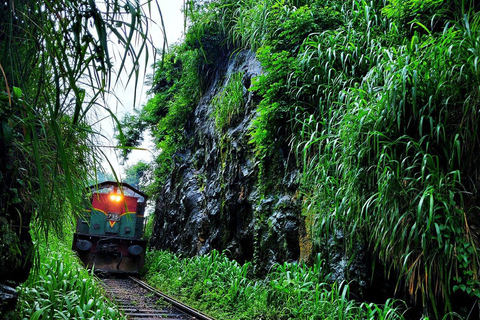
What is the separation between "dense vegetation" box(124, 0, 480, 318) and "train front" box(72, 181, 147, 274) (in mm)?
5542

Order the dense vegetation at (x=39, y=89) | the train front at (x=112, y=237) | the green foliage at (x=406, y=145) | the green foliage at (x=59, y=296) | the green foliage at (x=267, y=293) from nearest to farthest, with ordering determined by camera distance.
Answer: the dense vegetation at (x=39, y=89) → the green foliage at (x=59, y=296) → the green foliage at (x=406, y=145) → the green foliage at (x=267, y=293) → the train front at (x=112, y=237)

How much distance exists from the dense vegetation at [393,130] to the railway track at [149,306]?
222 cm

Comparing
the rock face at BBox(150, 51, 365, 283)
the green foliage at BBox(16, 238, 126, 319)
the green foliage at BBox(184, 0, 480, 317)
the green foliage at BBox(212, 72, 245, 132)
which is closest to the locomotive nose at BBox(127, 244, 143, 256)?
the rock face at BBox(150, 51, 365, 283)

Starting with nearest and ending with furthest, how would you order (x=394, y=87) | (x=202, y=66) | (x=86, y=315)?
(x=86, y=315) → (x=394, y=87) → (x=202, y=66)

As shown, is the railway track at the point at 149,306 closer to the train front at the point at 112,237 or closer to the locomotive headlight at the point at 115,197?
the train front at the point at 112,237

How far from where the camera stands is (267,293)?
Result: 4848mm

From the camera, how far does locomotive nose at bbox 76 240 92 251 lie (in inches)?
357

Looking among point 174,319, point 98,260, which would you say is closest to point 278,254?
point 174,319

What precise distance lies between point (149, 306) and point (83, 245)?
13.4ft

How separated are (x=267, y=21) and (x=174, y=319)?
505 centimetres

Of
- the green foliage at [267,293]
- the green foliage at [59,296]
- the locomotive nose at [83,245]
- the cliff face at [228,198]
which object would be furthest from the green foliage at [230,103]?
the green foliage at [59,296]

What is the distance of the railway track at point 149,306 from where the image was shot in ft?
16.9

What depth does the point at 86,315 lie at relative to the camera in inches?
136

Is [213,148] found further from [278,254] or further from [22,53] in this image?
[22,53]
